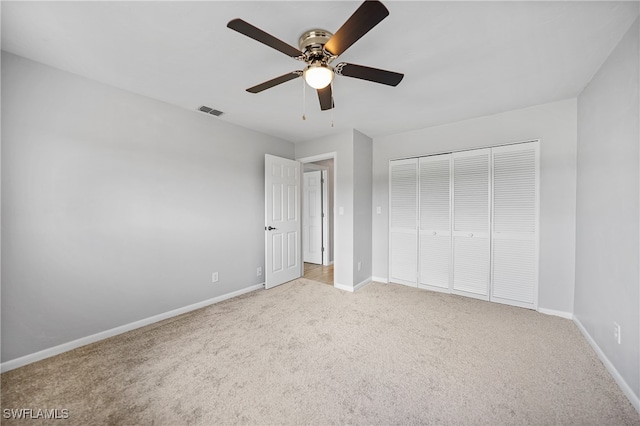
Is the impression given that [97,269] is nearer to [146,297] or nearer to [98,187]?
[146,297]

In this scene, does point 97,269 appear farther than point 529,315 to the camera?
No

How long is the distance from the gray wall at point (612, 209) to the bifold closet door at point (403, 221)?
5.63 feet

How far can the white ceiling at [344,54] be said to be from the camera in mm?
1451

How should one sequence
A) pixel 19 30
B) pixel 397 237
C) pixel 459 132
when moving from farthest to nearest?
pixel 397 237
pixel 459 132
pixel 19 30

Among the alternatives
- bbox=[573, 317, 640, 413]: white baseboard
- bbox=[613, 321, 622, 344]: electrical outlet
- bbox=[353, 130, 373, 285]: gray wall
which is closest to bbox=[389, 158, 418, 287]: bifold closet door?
bbox=[353, 130, 373, 285]: gray wall

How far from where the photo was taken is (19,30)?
5.31 feet

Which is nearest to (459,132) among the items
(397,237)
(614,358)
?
(397,237)

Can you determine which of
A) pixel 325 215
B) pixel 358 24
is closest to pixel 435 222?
pixel 325 215

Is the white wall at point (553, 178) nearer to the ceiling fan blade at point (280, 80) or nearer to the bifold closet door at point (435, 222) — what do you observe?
the bifold closet door at point (435, 222)

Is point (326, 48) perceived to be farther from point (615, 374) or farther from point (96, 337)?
point (96, 337)

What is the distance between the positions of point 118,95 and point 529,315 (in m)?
4.89

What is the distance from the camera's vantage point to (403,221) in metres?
3.77

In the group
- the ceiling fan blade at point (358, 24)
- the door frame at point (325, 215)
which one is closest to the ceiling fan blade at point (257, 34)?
the ceiling fan blade at point (358, 24)

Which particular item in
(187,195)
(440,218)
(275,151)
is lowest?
(440,218)
